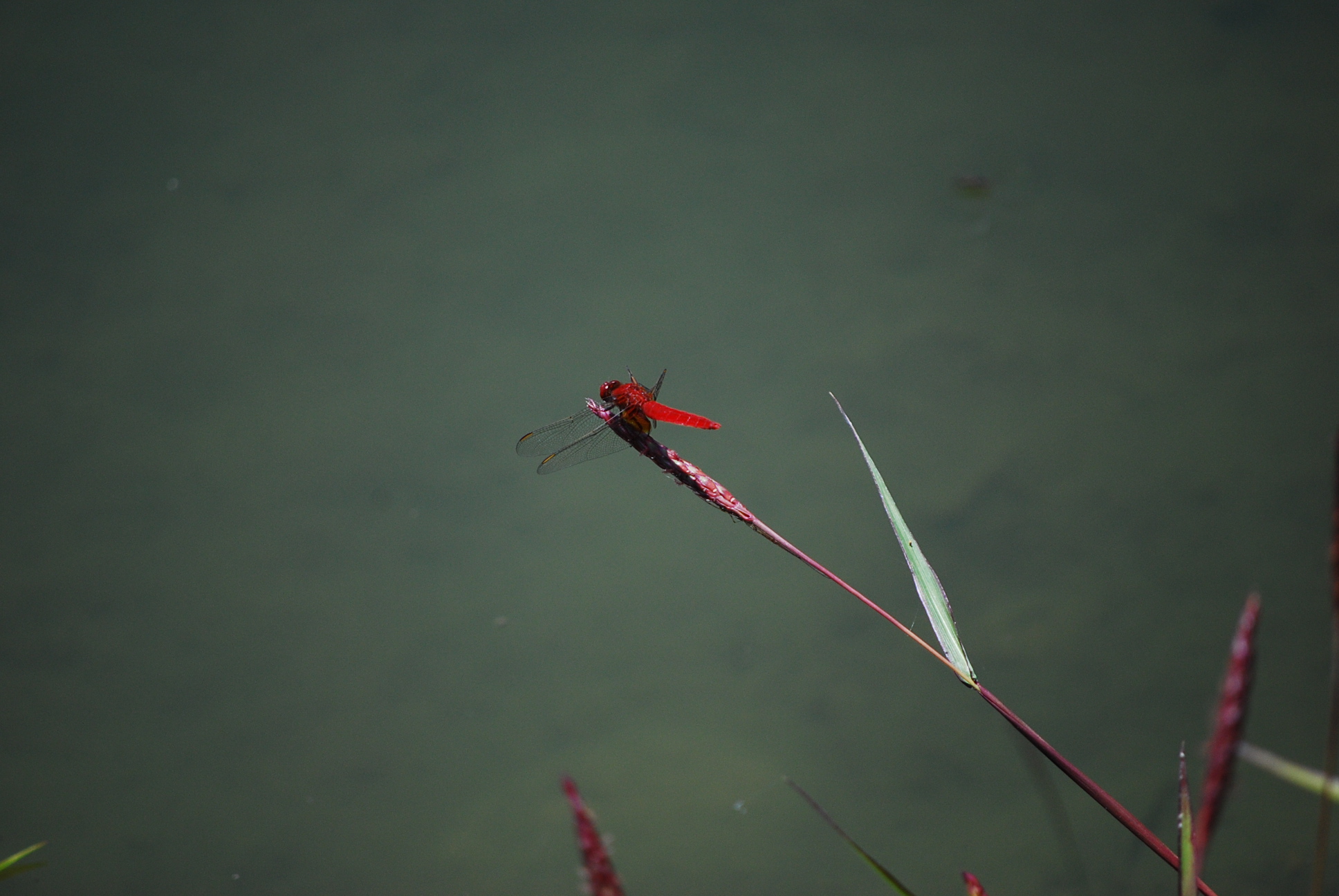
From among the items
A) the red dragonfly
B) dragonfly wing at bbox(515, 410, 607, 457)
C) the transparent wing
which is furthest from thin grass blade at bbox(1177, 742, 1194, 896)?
dragonfly wing at bbox(515, 410, 607, 457)

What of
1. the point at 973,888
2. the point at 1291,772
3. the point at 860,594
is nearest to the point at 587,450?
the point at 860,594

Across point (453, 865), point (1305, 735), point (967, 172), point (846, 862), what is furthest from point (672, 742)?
point (967, 172)

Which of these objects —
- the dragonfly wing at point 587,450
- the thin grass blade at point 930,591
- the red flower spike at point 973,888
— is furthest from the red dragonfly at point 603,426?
the red flower spike at point 973,888

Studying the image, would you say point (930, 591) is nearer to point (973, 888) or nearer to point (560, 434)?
point (973, 888)

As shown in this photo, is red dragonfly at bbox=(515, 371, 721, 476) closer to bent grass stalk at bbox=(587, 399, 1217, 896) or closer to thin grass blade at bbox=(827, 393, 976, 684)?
bent grass stalk at bbox=(587, 399, 1217, 896)

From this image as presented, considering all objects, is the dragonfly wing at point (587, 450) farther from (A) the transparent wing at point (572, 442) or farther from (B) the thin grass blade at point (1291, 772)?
(B) the thin grass blade at point (1291, 772)

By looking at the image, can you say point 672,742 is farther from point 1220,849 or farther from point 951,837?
point 1220,849
